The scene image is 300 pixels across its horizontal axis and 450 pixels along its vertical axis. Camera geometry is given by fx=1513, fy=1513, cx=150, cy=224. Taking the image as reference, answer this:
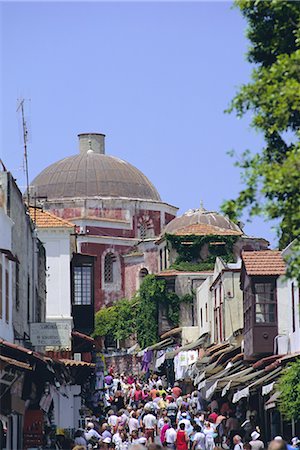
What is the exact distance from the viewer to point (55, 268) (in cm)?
4678

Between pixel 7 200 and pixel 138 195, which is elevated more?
pixel 138 195

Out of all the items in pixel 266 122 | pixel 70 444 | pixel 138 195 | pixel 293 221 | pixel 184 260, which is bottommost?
pixel 70 444

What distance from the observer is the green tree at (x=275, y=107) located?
17.7 meters

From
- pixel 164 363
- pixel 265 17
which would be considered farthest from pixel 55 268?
pixel 265 17

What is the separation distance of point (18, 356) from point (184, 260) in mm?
55958

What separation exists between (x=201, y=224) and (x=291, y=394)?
183 ft

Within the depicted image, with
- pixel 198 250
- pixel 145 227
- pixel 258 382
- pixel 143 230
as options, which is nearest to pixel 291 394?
pixel 258 382

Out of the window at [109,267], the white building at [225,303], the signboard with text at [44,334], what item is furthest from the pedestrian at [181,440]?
the window at [109,267]

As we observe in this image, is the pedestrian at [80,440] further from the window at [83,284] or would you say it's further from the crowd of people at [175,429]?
the window at [83,284]

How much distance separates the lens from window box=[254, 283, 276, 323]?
131 feet

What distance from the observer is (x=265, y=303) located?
132 ft

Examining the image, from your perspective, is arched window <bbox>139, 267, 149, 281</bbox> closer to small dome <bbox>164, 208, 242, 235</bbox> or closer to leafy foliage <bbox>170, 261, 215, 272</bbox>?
small dome <bbox>164, 208, 242, 235</bbox>

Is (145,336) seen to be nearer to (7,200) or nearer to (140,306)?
(140,306)

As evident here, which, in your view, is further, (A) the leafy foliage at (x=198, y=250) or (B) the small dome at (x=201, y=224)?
(B) the small dome at (x=201, y=224)
